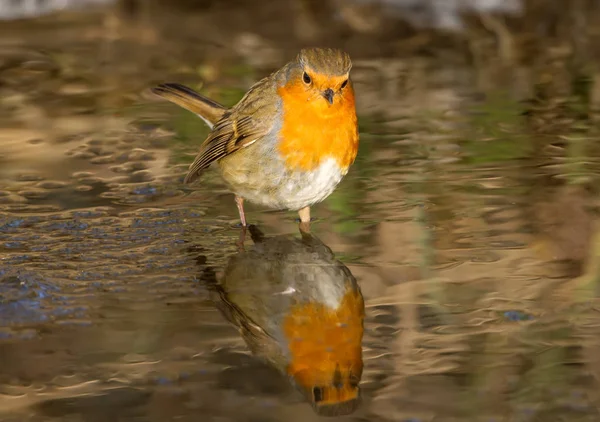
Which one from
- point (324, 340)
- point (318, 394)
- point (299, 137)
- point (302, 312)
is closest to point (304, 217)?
point (299, 137)

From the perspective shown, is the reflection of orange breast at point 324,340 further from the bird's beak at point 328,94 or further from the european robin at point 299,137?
the bird's beak at point 328,94

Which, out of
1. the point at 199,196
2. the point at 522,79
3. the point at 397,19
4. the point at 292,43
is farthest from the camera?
the point at 397,19

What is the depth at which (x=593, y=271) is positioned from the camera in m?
4.41

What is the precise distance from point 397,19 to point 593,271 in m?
5.12

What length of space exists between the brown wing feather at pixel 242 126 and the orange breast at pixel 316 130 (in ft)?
0.45

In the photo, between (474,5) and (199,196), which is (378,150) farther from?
(474,5)

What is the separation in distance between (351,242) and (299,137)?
0.51 meters

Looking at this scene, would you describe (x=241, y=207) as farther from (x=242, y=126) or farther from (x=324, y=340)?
(x=324, y=340)

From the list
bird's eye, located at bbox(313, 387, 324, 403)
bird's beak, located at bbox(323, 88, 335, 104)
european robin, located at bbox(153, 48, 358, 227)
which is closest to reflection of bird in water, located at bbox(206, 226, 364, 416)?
bird's eye, located at bbox(313, 387, 324, 403)

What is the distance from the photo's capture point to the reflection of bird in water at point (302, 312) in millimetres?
3457

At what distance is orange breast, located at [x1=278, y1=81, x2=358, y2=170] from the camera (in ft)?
15.5

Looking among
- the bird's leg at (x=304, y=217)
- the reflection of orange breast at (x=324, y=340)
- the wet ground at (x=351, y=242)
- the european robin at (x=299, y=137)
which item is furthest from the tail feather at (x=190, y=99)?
the reflection of orange breast at (x=324, y=340)

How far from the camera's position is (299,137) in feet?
15.6

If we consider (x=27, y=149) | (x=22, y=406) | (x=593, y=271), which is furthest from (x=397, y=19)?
(x=22, y=406)
